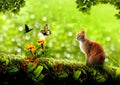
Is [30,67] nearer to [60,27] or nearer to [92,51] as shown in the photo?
[92,51]

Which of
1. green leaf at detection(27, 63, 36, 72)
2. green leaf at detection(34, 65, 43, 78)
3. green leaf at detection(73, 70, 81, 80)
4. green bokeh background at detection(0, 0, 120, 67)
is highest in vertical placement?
green bokeh background at detection(0, 0, 120, 67)

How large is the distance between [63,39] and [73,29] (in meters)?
0.29

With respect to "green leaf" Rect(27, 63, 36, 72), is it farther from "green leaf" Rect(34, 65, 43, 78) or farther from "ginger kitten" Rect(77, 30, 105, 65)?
"ginger kitten" Rect(77, 30, 105, 65)

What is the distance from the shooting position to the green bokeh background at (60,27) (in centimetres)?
647

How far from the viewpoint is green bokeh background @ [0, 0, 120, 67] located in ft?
21.2

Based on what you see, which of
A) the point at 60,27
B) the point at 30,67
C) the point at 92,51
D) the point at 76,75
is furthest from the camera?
the point at 60,27

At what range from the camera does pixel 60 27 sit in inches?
271

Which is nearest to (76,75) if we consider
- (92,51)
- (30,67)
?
(92,51)

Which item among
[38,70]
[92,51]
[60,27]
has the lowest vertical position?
[38,70]

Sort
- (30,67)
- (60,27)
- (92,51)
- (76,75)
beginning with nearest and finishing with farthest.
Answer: (30,67), (76,75), (92,51), (60,27)

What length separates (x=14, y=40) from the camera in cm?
654

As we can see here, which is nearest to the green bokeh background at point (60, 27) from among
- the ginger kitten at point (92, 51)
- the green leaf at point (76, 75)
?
the ginger kitten at point (92, 51)

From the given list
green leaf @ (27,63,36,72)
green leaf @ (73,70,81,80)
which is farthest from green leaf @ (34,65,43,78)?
green leaf @ (73,70,81,80)

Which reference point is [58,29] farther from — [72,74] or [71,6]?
[72,74]
